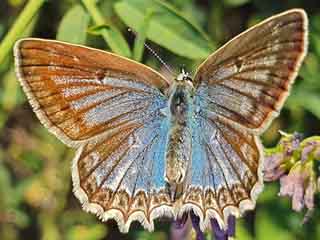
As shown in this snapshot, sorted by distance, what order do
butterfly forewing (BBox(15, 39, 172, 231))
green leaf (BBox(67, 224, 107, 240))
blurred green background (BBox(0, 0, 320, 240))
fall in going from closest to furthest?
1. butterfly forewing (BBox(15, 39, 172, 231))
2. blurred green background (BBox(0, 0, 320, 240))
3. green leaf (BBox(67, 224, 107, 240))

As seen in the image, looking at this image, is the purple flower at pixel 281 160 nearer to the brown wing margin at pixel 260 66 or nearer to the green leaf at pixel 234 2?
the brown wing margin at pixel 260 66

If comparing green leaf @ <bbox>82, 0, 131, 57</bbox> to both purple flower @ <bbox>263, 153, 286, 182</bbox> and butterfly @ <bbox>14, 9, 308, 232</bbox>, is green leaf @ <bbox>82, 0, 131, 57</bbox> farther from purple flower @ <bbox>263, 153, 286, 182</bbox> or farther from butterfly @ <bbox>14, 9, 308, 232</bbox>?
purple flower @ <bbox>263, 153, 286, 182</bbox>

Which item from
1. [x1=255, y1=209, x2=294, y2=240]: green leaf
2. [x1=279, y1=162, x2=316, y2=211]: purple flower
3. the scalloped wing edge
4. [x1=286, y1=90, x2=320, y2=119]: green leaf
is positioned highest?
[x1=286, y1=90, x2=320, y2=119]: green leaf

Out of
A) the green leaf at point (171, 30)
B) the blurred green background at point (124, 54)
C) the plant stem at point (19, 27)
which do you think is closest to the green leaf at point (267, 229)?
the blurred green background at point (124, 54)

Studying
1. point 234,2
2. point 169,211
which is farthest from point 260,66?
point 234,2

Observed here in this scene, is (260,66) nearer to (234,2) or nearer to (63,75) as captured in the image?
(63,75)

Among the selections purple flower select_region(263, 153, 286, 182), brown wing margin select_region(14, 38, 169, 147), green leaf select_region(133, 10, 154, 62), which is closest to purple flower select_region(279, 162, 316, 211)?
purple flower select_region(263, 153, 286, 182)
